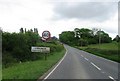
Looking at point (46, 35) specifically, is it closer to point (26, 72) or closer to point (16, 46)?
point (26, 72)

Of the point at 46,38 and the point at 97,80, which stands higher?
the point at 46,38

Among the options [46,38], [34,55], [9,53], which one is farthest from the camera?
[34,55]

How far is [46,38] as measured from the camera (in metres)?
33.4

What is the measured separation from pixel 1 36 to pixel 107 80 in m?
31.5

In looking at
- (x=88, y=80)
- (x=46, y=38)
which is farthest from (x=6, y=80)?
(x=46, y=38)

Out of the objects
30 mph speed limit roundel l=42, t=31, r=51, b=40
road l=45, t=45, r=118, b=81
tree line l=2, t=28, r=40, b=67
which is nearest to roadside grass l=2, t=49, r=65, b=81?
road l=45, t=45, r=118, b=81

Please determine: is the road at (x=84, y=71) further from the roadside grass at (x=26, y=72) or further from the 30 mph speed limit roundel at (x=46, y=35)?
the 30 mph speed limit roundel at (x=46, y=35)

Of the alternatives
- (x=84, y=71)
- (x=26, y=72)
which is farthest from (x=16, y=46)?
(x=26, y=72)

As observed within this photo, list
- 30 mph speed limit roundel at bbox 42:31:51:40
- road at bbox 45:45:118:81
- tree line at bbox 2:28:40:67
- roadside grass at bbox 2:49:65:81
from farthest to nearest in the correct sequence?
tree line at bbox 2:28:40:67, 30 mph speed limit roundel at bbox 42:31:51:40, road at bbox 45:45:118:81, roadside grass at bbox 2:49:65:81

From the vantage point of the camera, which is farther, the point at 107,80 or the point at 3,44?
the point at 3,44

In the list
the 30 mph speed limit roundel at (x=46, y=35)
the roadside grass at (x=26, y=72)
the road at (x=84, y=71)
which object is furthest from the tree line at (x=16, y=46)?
the roadside grass at (x=26, y=72)

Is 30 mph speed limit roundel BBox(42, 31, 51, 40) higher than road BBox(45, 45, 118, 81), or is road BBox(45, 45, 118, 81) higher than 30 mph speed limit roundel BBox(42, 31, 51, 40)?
30 mph speed limit roundel BBox(42, 31, 51, 40)

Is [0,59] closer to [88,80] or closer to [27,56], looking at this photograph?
[27,56]

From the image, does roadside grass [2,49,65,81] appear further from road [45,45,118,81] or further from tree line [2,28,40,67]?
tree line [2,28,40,67]
